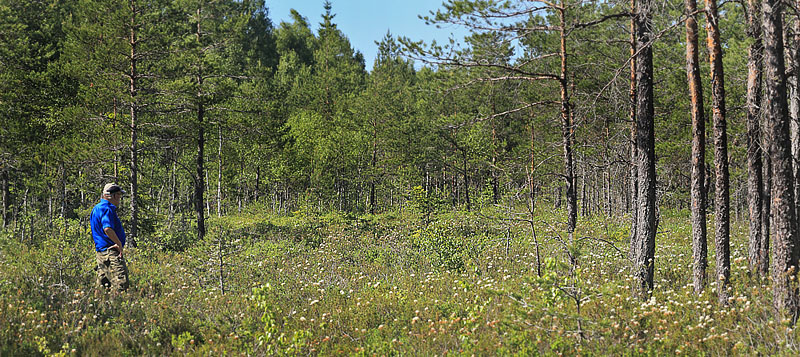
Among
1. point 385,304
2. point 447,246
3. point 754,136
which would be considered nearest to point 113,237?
point 385,304

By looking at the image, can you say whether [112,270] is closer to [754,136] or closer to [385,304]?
[385,304]

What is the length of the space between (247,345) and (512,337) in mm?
2873

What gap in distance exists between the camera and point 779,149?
5555 mm

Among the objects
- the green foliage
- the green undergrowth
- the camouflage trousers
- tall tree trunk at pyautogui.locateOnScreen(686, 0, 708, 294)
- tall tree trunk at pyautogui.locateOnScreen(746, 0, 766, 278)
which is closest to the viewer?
the green undergrowth

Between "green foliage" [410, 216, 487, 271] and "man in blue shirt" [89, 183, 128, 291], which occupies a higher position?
"man in blue shirt" [89, 183, 128, 291]

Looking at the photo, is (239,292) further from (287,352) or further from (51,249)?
(51,249)

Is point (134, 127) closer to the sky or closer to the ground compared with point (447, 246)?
closer to the sky

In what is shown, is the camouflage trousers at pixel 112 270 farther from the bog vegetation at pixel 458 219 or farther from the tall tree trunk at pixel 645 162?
the tall tree trunk at pixel 645 162

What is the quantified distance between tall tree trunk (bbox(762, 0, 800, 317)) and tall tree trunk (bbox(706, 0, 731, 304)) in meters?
0.99

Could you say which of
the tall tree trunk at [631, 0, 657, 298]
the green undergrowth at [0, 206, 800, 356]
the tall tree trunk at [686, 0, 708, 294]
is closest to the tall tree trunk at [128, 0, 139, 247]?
the green undergrowth at [0, 206, 800, 356]

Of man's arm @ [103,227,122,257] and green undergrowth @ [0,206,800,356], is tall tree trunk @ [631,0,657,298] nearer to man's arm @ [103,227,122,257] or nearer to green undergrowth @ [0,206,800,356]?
green undergrowth @ [0,206,800,356]

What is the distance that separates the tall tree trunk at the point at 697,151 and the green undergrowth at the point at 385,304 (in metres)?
0.52

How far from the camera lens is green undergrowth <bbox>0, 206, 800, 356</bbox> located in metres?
5.25

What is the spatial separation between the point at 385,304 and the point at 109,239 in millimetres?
4327
